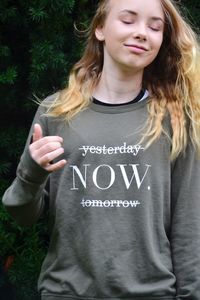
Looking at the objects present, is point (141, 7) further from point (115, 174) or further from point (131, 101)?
point (115, 174)

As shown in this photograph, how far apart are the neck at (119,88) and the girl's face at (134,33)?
4cm

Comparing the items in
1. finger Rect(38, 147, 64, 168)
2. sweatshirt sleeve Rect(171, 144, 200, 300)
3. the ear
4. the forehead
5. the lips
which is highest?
the forehead

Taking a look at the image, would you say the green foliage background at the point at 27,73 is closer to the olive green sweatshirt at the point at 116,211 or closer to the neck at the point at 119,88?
the neck at the point at 119,88

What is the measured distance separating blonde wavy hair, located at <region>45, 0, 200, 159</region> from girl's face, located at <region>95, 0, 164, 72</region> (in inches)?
3.2

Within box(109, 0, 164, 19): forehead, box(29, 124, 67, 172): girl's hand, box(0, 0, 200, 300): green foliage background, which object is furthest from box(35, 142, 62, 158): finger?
box(0, 0, 200, 300): green foliage background

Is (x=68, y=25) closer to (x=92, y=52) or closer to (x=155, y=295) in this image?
(x=92, y=52)

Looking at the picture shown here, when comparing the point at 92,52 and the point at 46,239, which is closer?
the point at 92,52

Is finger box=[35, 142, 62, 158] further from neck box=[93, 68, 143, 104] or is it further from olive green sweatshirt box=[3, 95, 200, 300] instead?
neck box=[93, 68, 143, 104]

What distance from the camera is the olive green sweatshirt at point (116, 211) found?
7.99ft

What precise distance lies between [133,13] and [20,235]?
165cm

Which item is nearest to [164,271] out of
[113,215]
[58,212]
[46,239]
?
[113,215]

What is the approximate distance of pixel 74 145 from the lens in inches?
100

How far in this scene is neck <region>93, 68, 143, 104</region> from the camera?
2.64 metres

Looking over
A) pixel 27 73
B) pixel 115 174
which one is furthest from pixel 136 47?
pixel 27 73
